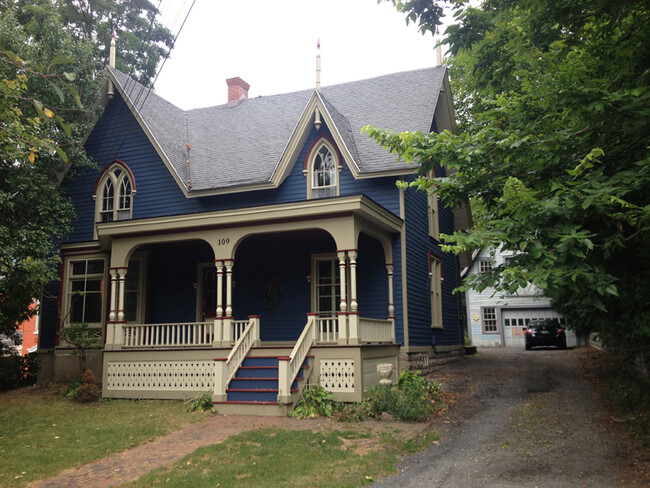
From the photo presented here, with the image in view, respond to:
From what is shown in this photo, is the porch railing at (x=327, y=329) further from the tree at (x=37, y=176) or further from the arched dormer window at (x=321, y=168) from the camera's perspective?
the tree at (x=37, y=176)

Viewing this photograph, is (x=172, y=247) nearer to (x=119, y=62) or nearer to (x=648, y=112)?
(x=119, y=62)

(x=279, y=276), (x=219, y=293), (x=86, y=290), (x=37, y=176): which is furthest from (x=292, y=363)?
(x=37, y=176)

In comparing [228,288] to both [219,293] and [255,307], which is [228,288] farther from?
[255,307]

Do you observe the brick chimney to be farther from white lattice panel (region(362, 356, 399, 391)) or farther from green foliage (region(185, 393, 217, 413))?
green foliage (region(185, 393, 217, 413))

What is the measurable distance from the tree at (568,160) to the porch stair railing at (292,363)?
4.58 metres

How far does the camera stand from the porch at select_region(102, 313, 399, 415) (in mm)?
11117

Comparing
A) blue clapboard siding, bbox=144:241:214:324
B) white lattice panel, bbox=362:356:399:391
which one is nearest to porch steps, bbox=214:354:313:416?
white lattice panel, bbox=362:356:399:391

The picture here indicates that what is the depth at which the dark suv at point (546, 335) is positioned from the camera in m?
26.0

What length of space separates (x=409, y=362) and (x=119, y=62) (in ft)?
57.1

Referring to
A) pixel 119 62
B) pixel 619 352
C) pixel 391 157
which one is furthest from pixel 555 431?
pixel 119 62

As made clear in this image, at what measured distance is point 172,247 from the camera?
55.1 feet

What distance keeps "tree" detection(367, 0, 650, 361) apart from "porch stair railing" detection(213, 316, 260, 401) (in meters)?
5.64

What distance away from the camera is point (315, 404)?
10.8 m

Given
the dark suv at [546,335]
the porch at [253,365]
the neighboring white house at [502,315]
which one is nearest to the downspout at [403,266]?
the porch at [253,365]
